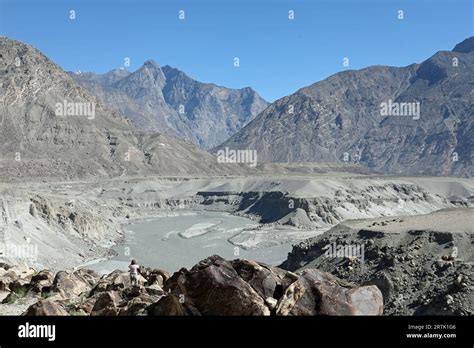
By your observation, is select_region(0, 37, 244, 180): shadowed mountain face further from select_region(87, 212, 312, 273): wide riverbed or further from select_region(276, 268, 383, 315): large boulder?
select_region(276, 268, 383, 315): large boulder

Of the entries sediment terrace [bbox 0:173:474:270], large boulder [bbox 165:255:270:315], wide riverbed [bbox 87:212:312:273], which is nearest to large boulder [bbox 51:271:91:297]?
large boulder [bbox 165:255:270:315]

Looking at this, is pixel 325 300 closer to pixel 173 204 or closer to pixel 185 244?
pixel 185 244

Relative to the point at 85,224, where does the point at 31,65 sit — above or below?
above

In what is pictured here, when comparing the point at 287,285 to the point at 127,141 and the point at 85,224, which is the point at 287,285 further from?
the point at 127,141

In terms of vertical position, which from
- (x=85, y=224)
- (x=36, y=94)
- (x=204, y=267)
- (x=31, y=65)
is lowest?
(x=85, y=224)

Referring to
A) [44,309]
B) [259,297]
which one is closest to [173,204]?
[44,309]

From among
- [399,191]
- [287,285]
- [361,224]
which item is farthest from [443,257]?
[399,191]

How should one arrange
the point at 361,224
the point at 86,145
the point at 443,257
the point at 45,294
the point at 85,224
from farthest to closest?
the point at 86,145 < the point at 85,224 < the point at 361,224 < the point at 443,257 < the point at 45,294
